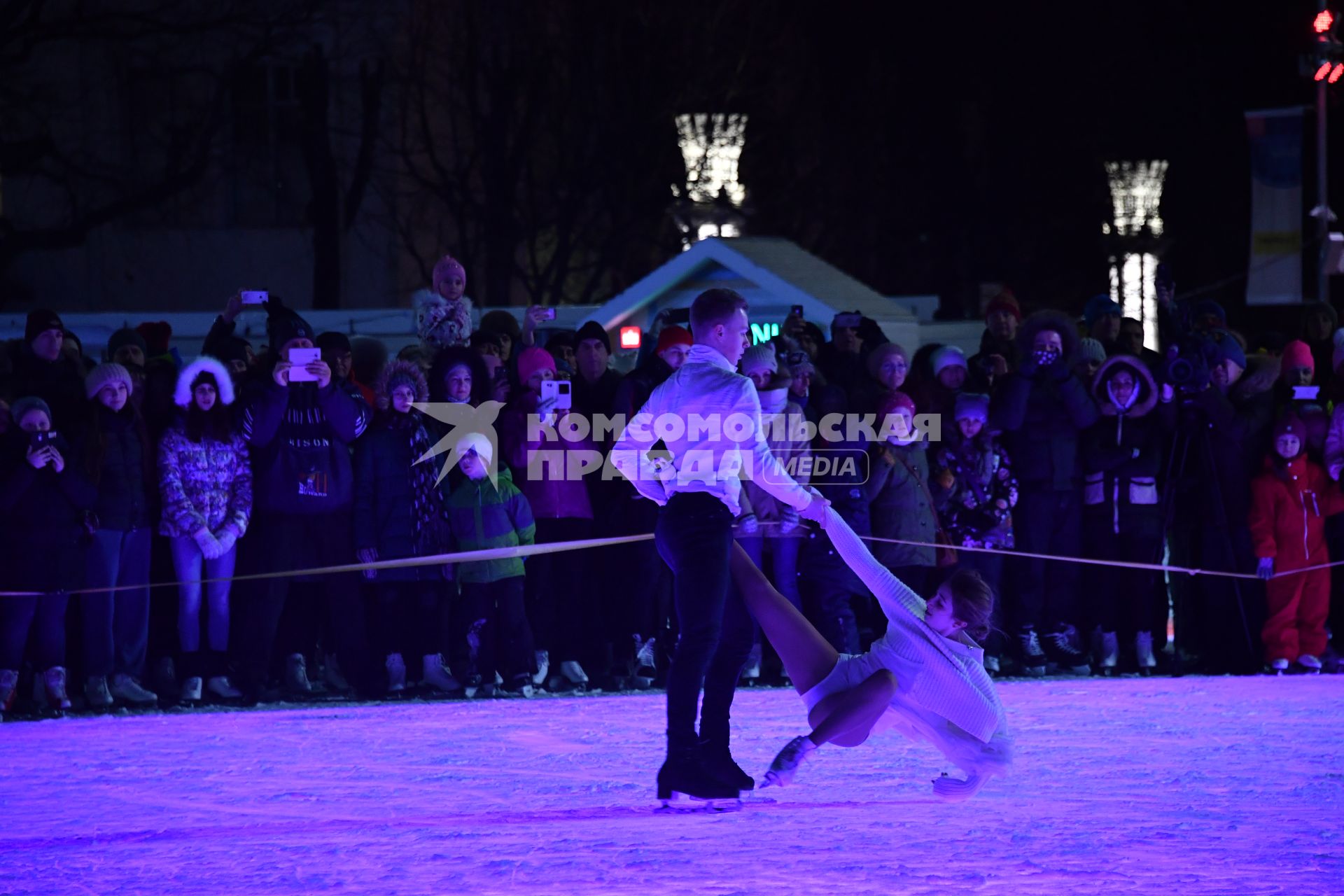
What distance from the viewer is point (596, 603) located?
10.7 metres

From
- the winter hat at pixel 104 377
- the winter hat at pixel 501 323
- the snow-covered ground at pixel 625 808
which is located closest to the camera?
the snow-covered ground at pixel 625 808

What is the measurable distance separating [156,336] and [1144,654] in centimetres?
629

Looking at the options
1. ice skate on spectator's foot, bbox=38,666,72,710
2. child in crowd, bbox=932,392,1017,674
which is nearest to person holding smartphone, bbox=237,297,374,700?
ice skate on spectator's foot, bbox=38,666,72,710

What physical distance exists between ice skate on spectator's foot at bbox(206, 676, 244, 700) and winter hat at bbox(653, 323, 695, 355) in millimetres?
2980

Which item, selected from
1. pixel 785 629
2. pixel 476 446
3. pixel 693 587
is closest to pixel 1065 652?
pixel 476 446

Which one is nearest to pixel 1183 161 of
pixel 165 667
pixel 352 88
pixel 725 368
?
pixel 352 88

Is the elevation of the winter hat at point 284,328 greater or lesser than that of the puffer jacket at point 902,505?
greater

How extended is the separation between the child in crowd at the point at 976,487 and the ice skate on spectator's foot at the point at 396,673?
3.14m

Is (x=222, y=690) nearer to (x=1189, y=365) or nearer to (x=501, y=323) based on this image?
(x=501, y=323)

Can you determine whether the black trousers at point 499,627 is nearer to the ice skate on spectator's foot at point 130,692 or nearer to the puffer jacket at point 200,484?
the puffer jacket at point 200,484

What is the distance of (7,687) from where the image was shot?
31.6ft

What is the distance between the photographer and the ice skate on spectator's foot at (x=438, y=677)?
10.3 meters

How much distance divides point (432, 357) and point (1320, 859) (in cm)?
640

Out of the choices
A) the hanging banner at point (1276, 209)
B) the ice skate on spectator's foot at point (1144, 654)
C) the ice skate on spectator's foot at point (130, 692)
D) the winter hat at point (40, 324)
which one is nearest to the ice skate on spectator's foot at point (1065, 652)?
the ice skate on spectator's foot at point (1144, 654)
